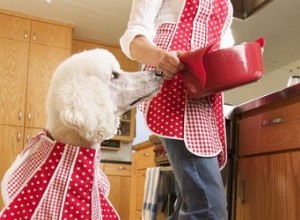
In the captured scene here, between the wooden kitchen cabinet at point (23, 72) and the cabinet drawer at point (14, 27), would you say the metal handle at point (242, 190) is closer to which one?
the wooden kitchen cabinet at point (23, 72)

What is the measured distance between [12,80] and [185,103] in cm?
268

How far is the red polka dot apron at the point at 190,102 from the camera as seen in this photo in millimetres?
911

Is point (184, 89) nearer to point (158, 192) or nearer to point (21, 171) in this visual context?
point (21, 171)

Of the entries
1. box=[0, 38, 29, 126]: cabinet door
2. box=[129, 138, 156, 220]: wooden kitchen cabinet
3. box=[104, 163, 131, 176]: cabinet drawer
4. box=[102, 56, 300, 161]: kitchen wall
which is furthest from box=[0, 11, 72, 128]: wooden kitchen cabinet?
box=[129, 138, 156, 220]: wooden kitchen cabinet

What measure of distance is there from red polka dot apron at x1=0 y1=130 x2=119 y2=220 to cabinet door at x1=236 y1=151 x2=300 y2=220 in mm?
545

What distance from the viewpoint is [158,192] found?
6.06 ft

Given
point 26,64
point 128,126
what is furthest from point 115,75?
point 128,126

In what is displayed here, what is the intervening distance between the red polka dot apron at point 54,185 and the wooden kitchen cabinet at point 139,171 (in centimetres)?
148

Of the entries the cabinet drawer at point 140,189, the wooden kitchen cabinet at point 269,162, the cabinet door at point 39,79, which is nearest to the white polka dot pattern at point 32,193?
the wooden kitchen cabinet at point 269,162

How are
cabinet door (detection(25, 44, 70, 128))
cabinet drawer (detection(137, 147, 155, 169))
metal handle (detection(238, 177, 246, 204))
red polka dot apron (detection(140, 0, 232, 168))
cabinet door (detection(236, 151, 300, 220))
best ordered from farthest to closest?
cabinet door (detection(25, 44, 70, 128)), cabinet drawer (detection(137, 147, 155, 169)), metal handle (detection(238, 177, 246, 204)), cabinet door (detection(236, 151, 300, 220)), red polka dot apron (detection(140, 0, 232, 168))

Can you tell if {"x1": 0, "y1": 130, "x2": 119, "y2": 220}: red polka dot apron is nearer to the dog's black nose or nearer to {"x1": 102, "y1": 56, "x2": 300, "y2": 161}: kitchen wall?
the dog's black nose

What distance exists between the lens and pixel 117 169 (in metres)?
3.72

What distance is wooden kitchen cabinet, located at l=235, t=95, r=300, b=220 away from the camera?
109 cm

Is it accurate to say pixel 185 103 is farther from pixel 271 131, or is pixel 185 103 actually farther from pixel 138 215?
pixel 138 215
